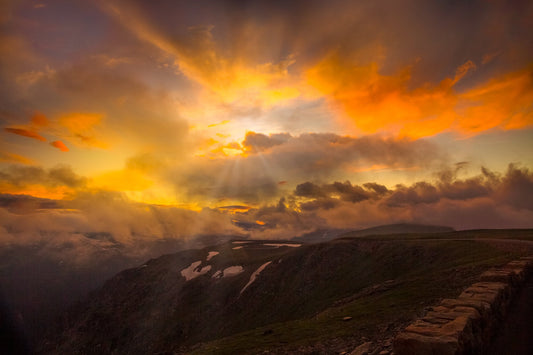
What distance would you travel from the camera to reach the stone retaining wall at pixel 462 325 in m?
9.24

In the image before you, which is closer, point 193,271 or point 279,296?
point 279,296

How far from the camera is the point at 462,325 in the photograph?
398 inches

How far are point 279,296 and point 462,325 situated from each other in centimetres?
6890

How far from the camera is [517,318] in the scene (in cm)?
1423

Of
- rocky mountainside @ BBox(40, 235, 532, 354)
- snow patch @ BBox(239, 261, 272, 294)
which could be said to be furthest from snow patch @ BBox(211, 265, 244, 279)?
snow patch @ BBox(239, 261, 272, 294)

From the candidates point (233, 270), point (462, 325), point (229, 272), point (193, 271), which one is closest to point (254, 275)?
point (233, 270)

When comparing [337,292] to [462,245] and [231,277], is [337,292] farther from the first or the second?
[231,277]

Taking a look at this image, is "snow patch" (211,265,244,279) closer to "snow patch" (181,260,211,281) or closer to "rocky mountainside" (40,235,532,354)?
"rocky mountainside" (40,235,532,354)

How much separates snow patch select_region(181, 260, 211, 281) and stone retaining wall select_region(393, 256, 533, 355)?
119m

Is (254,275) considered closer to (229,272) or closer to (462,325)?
(229,272)

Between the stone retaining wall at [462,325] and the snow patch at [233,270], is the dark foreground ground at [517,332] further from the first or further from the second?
the snow patch at [233,270]

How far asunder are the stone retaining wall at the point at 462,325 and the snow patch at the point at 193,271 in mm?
119250

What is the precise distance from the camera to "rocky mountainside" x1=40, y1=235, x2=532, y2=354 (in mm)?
27031

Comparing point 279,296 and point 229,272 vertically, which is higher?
point 279,296
